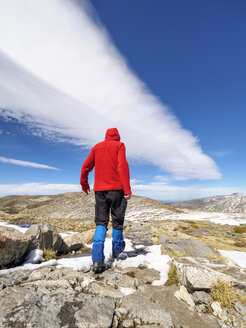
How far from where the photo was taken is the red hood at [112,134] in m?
5.48

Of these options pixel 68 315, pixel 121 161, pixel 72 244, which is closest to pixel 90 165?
pixel 121 161

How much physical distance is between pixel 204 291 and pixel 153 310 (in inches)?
51.0

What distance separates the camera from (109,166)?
499 centimetres

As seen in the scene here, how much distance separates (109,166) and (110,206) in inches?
49.9

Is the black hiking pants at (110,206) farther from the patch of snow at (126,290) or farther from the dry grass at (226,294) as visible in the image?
the dry grass at (226,294)

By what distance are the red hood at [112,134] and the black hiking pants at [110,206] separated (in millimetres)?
1834

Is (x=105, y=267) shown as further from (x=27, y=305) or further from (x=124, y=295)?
(x=27, y=305)

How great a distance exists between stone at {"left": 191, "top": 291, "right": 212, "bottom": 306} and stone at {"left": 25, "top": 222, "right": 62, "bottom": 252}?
4.62 m

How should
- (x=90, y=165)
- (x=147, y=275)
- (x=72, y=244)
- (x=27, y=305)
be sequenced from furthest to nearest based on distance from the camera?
1. (x=72, y=244)
2. (x=90, y=165)
3. (x=147, y=275)
4. (x=27, y=305)

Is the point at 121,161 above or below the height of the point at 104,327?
above

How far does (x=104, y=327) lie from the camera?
2.16 meters

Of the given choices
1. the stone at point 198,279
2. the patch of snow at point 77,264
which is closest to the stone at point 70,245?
the patch of snow at point 77,264

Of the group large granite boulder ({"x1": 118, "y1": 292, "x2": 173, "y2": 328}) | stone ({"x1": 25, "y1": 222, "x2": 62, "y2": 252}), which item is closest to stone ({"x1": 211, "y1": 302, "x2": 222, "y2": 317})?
large granite boulder ({"x1": 118, "y1": 292, "x2": 173, "y2": 328})

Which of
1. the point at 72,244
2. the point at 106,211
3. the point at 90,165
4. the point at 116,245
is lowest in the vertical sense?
the point at 72,244
